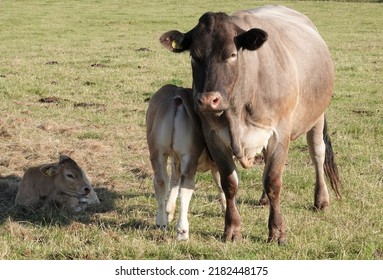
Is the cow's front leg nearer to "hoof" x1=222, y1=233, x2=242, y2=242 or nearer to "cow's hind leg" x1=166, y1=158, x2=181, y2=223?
"hoof" x1=222, y1=233, x2=242, y2=242

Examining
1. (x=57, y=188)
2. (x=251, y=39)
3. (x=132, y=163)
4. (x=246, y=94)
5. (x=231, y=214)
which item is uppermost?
(x=251, y=39)

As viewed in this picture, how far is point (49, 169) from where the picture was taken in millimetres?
7406

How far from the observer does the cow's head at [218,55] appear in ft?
17.7

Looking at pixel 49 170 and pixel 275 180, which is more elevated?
pixel 275 180

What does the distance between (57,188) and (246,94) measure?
8.56ft

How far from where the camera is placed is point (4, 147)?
9375mm

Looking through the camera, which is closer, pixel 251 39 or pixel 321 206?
pixel 251 39

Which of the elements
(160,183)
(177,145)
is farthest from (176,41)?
(160,183)

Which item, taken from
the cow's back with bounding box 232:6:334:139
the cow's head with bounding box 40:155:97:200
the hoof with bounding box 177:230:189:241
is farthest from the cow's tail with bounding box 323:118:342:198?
the cow's head with bounding box 40:155:97:200

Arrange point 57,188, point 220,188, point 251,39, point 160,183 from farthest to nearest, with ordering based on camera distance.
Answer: point 57,188 < point 220,188 < point 160,183 < point 251,39

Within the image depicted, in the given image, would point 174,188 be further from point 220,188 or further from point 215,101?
point 215,101

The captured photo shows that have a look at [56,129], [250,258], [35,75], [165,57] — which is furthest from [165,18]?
[250,258]

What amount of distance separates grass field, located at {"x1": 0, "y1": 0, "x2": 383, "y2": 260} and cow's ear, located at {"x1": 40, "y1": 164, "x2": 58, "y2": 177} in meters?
0.51

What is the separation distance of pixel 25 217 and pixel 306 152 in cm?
421
